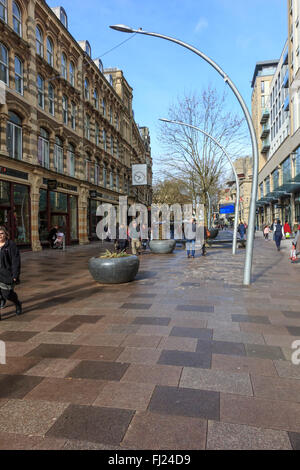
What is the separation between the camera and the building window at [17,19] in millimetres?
18516

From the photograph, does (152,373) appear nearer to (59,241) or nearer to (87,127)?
(59,241)

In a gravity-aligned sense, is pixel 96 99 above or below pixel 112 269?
above

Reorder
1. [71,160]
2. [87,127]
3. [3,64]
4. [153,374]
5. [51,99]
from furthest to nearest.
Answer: [87,127] → [71,160] → [51,99] → [3,64] → [153,374]

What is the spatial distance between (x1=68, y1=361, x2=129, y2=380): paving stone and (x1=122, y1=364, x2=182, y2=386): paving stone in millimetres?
87

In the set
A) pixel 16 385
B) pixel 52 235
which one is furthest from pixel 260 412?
pixel 52 235

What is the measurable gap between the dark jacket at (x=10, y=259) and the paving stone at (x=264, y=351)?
380 cm

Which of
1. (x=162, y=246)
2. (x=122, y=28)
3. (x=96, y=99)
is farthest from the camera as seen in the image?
(x=96, y=99)

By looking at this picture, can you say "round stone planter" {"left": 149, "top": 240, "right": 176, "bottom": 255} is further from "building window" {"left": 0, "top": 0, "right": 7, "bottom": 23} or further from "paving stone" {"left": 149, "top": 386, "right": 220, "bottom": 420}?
"building window" {"left": 0, "top": 0, "right": 7, "bottom": 23}

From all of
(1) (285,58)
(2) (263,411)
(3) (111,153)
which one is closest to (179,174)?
(3) (111,153)

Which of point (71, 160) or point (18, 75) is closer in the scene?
point (18, 75)

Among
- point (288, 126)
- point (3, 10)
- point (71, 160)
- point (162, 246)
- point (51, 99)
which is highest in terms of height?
point (3, 10)

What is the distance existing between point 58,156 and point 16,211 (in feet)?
22.2

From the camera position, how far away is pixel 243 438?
89.8 inches

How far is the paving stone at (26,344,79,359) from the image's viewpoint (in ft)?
12.7
